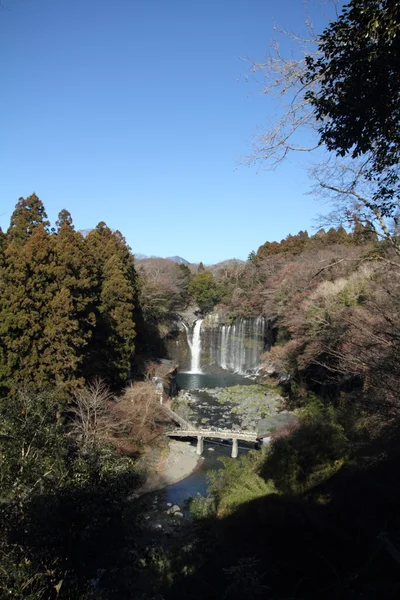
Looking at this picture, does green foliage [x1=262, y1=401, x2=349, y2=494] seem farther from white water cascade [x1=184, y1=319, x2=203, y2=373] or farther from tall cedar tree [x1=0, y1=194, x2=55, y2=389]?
white water cascade [x1=184, y1=319, x2=203, y2=373]

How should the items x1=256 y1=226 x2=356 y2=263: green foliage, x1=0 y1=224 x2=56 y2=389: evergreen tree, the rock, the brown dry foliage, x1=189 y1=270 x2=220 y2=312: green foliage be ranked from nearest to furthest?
x1=0 y1=224 x2=56 y2=389: evergreen tree < the rock < the brown dry foliage < x1=256 y1=226 x2=356 y2=263: green foliage < x1=189 y1=270 x2=220 y2=312: green foliage

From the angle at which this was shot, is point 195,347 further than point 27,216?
Yes

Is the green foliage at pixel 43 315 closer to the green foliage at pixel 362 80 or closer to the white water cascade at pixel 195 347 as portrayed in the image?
the green foliage at pixel 362 80

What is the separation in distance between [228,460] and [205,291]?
102 feet

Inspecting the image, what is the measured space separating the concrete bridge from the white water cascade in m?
17.8

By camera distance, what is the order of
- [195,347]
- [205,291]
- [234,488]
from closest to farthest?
1. [234,488]
2. [195,347]
3. [205,291]

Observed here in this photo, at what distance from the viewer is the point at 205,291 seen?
142ft

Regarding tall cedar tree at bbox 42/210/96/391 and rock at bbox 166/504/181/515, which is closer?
rock at bbox 166/504/181/515

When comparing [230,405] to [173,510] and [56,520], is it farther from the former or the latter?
[56,520]

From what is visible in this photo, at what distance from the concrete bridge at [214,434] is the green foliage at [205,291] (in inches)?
973

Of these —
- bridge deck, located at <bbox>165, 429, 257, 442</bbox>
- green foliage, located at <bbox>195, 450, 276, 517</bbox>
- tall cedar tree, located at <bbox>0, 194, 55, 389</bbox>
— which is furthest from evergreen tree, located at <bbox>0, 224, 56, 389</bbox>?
bridge deck, located at <bbox>165, 429, 257, 442</bbox>

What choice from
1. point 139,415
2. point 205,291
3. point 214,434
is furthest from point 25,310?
point 205,291

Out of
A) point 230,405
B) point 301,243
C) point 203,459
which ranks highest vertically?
point 301,243

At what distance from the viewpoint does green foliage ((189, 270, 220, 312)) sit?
4309 centimetres
